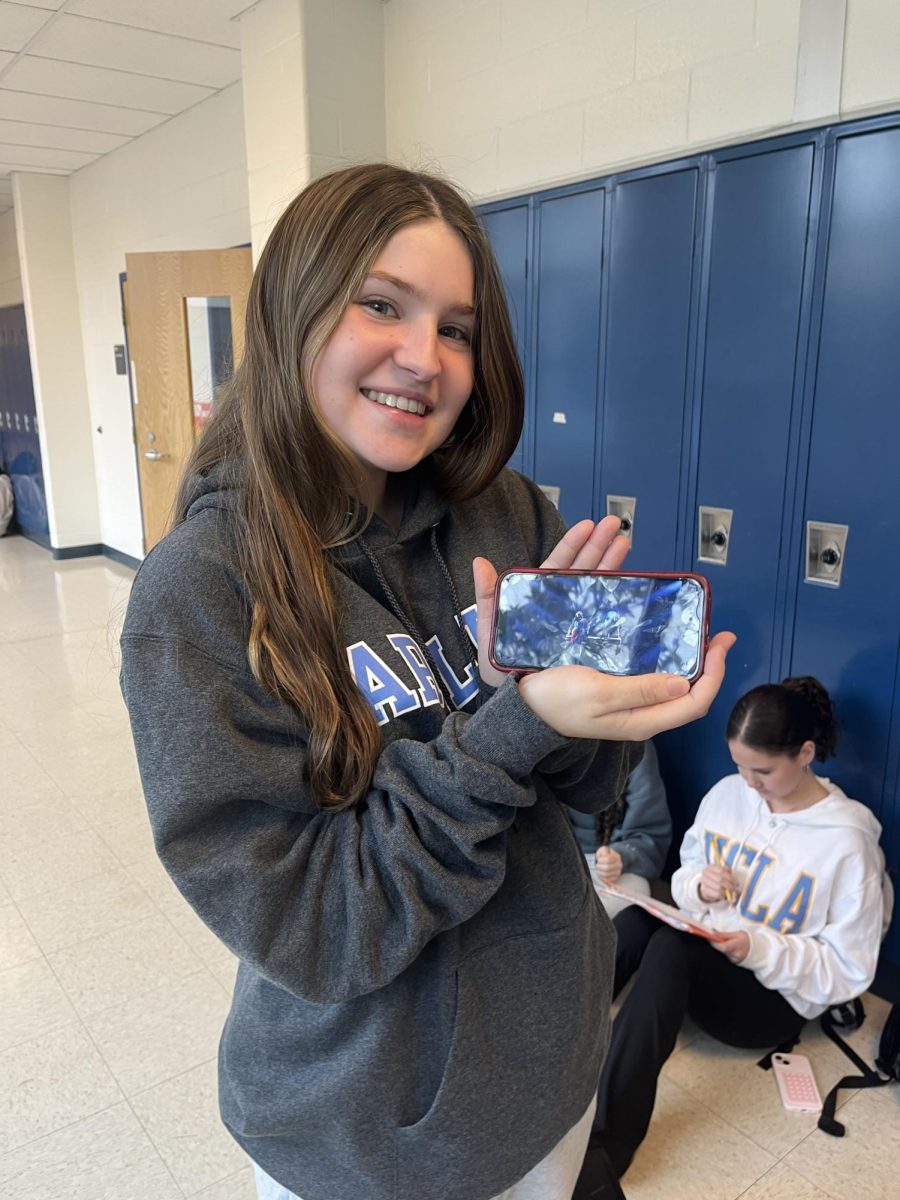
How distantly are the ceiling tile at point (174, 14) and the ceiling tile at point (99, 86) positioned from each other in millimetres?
654

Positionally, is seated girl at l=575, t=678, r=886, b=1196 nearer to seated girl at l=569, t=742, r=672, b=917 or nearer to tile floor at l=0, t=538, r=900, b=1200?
tile floor at l=0, t=538, r=900, b=1200

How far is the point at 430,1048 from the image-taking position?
81 cm

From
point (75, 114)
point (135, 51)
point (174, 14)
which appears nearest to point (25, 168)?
point (75, 114)

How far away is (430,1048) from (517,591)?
17.3 inches

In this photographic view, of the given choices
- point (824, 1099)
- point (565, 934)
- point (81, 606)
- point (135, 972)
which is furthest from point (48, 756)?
point (565, 934)

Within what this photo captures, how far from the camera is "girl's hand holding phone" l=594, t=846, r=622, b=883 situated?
230cm

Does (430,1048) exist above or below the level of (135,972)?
above

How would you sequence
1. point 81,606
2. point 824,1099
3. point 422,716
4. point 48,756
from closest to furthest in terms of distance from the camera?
1. point 422,716
2. point 824,1099
3. point 48,756
4. point 81,606

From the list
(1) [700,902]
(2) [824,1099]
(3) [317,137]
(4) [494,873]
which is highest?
(3) [317,137]

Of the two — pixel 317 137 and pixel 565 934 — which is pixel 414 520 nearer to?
pixel 565 934

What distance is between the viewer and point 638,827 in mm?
2535

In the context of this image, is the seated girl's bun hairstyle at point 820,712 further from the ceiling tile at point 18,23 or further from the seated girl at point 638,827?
the ceiling tile at point 18,23

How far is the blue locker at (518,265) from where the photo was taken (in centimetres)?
286

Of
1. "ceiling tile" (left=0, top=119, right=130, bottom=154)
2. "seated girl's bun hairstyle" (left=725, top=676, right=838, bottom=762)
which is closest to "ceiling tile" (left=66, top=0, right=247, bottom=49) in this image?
"ceiling tile" (left=0, top=119, right=130, bottom=154)
